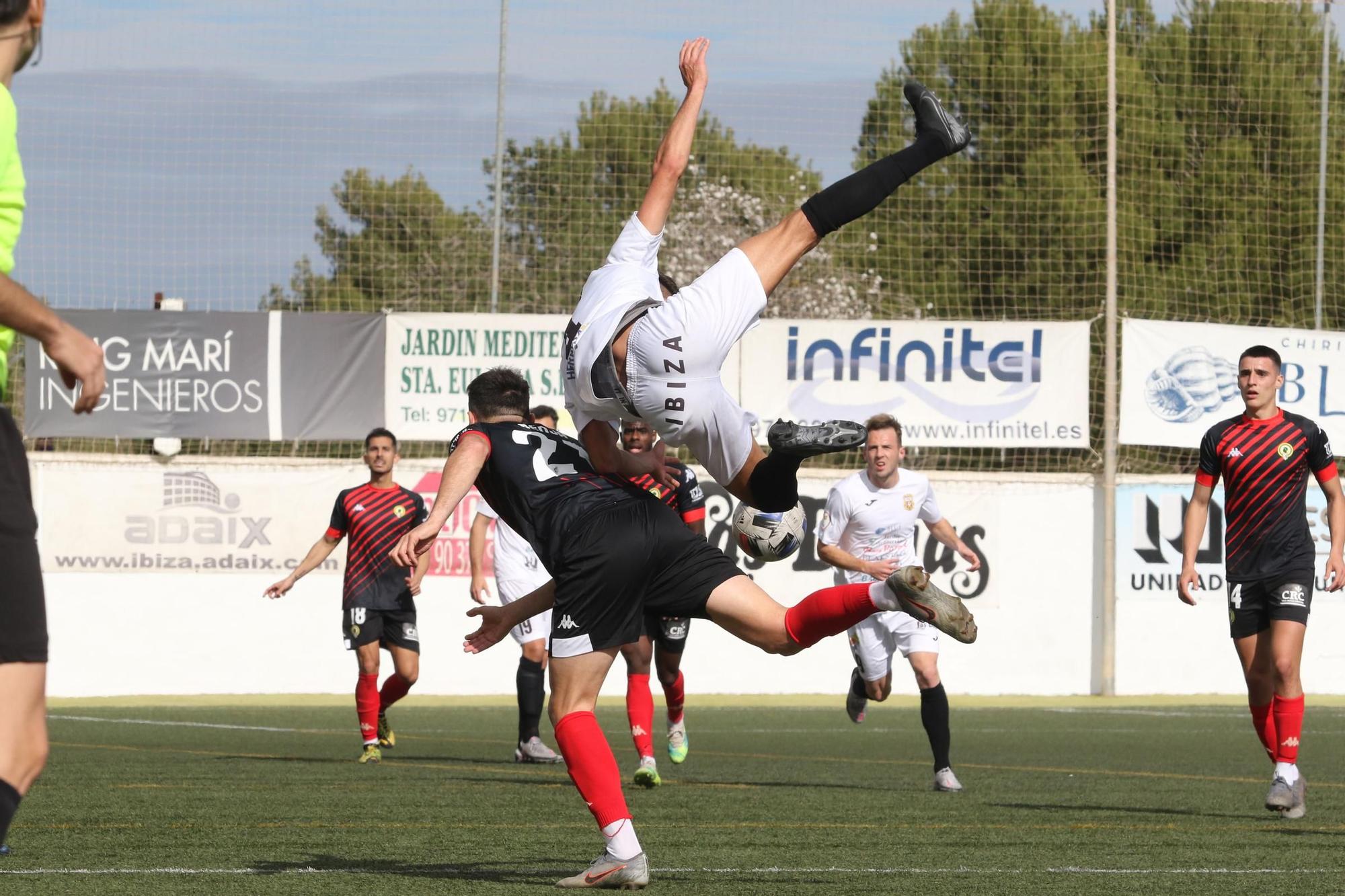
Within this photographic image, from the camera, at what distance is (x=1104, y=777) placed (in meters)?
11.1

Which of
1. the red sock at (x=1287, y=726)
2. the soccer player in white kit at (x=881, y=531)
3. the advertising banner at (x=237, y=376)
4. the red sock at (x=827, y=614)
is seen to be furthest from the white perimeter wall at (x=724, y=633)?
the red sock at (x=827, y=614)

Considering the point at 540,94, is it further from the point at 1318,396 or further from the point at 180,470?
the point at 1318,396

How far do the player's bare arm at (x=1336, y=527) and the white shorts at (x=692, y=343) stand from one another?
4161 mm

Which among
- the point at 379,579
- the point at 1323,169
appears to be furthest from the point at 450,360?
the point at 1323,169

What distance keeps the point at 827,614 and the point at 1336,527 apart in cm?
433

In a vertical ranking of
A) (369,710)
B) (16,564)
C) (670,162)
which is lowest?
(369,710)

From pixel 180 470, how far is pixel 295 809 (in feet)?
38.3

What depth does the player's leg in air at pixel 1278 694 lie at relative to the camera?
337 inches

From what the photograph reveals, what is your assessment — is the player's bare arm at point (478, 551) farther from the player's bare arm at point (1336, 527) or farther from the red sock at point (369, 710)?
the player's bare arm at point (1336, 527)

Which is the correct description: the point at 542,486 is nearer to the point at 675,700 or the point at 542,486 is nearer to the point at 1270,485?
the point at 1270,485

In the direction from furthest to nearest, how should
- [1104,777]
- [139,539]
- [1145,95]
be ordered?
[1145,95]
[139,539]
[1104,777]

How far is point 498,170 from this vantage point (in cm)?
2158

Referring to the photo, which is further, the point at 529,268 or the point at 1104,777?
the point at 529,268

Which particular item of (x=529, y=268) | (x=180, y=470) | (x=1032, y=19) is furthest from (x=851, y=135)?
(x=180, y=470)
